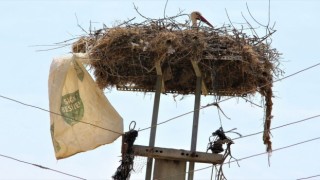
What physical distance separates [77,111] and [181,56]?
1500mm

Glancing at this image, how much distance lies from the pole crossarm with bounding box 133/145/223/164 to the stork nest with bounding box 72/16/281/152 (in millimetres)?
741

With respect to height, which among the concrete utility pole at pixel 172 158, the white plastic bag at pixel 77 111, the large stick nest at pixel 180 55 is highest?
the large stick nest at pixel 180 55

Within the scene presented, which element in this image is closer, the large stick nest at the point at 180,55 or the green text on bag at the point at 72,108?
the large stick nest at the point at 180,55

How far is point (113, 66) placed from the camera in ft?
46.8

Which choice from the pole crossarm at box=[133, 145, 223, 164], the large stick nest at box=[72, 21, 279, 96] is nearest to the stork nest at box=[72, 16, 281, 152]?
the large stick nest at box=[72, 21, 279, 96]

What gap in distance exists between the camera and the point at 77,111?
14.6m

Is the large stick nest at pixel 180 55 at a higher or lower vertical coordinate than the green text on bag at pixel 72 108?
higher

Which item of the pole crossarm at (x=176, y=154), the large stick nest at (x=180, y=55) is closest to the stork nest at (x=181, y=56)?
the large stick nest at (x=180, y=55)

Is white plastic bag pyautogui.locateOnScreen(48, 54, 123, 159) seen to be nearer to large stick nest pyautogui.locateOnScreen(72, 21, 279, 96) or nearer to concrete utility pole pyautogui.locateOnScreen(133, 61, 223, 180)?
large stick nest pyautogui.locateOnScreen(72, 21, 279, 96)

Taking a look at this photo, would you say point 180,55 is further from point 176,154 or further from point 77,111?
point 77,111

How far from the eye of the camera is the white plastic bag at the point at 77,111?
1451 centimetres

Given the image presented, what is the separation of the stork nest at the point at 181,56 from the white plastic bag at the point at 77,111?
0.20m

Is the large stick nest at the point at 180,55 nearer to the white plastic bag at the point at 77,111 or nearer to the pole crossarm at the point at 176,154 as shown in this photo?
the white plastic bag at the point at 77,111

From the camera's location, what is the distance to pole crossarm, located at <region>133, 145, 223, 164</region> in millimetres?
14273
